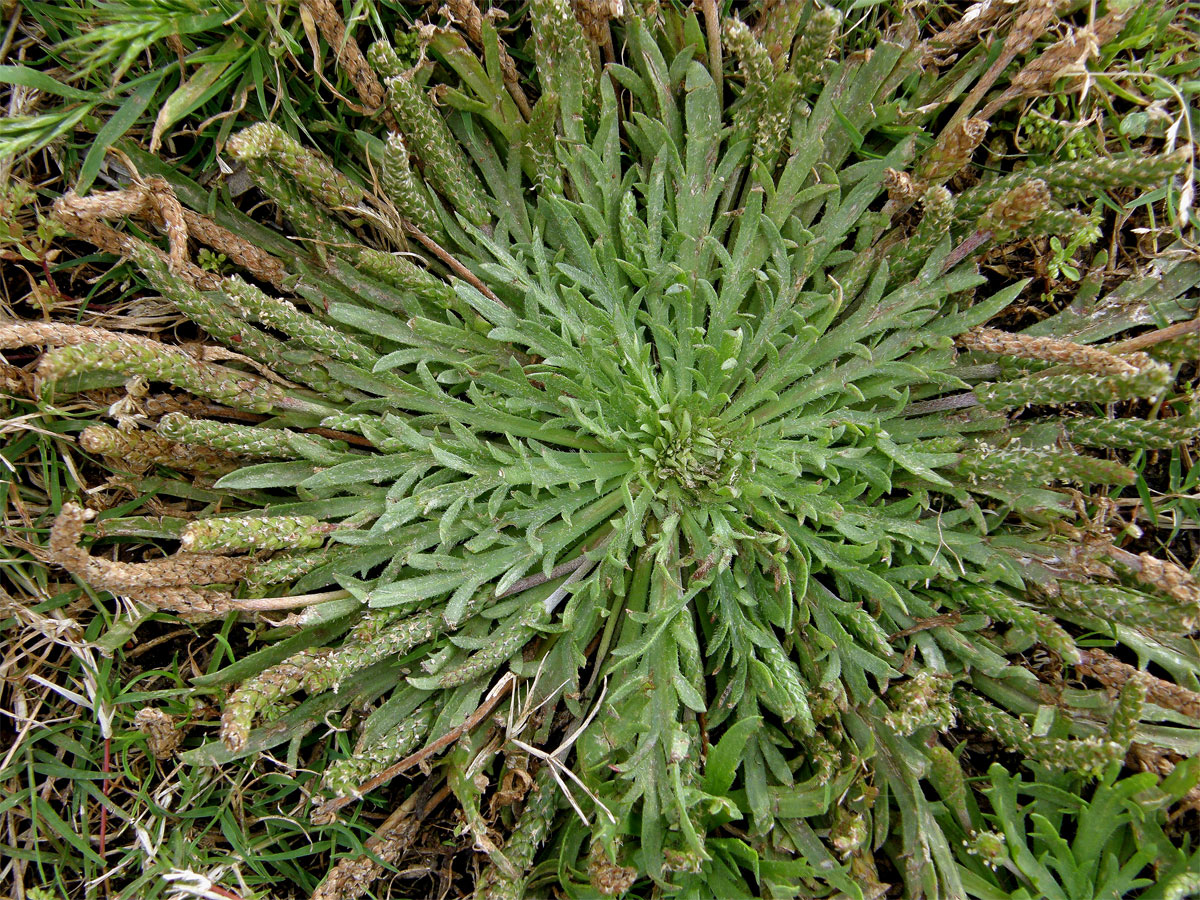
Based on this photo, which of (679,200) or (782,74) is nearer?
(782,74)

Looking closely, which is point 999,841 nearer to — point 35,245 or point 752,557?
point 752,557

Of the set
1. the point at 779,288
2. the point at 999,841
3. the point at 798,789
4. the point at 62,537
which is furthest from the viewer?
the point at 779,288

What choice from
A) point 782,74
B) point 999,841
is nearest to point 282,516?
point 782,74

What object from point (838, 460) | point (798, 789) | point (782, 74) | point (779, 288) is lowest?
point (798, 789)

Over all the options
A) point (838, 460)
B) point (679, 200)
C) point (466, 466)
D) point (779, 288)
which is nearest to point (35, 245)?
point (466, 466)

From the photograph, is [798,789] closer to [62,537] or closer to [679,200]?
[679,200]

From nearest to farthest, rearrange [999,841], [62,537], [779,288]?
1. [62,537]
2. [999,841]
3. [779,288]

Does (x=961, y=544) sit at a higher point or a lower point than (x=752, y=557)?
higher
